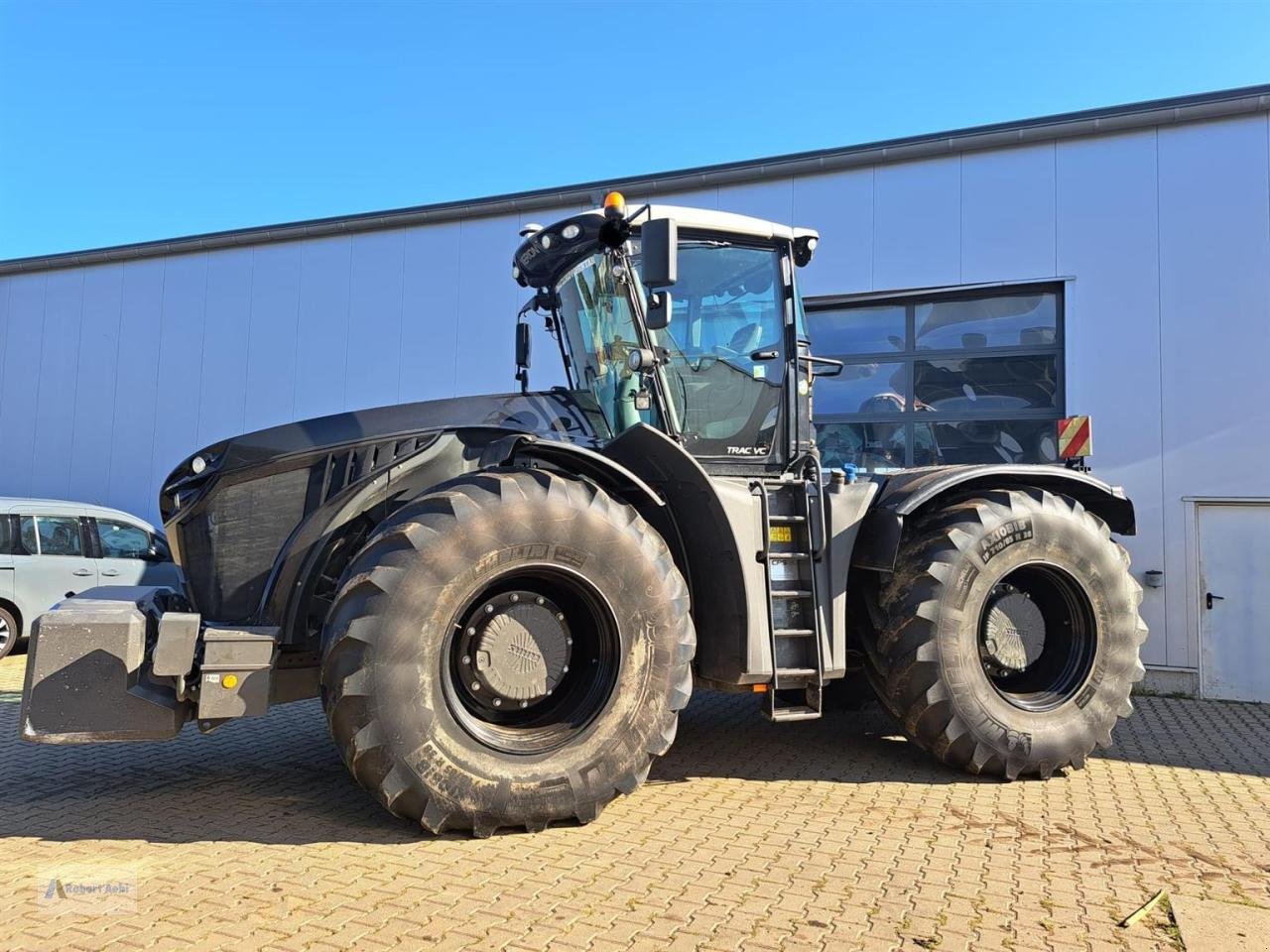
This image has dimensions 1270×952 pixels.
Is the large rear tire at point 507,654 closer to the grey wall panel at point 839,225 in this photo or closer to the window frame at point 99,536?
the grey wall panel at point 839,225

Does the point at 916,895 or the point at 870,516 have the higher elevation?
the point at 870,516

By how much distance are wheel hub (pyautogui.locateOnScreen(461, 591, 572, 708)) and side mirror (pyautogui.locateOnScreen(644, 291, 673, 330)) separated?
5.19 feet

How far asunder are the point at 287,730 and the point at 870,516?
4088 millimetres

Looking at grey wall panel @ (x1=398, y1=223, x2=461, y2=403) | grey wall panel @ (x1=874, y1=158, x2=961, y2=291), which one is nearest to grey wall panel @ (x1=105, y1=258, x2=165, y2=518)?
grey wall panel @ (x1=398, y1=223, x2=461, y2=403)

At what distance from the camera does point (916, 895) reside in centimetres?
332

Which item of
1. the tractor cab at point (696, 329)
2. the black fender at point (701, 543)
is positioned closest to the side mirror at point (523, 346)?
the tractor cab at point (696, 329)

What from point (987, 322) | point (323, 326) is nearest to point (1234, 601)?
point (987, 322)

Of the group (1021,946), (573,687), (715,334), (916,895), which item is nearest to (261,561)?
(573,687)

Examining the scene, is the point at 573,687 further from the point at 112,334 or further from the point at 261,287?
the point at 112,334

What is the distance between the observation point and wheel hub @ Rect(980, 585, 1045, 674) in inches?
203

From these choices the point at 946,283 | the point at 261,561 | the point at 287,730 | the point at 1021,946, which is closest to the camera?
the point at 1021,946

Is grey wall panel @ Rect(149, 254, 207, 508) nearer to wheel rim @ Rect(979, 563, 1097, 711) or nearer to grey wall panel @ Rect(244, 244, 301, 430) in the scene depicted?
grey wall panel @ Rect(244, 244, 301, 430)

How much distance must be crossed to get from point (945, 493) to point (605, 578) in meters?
2.36

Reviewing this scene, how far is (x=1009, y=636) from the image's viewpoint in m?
5.21
